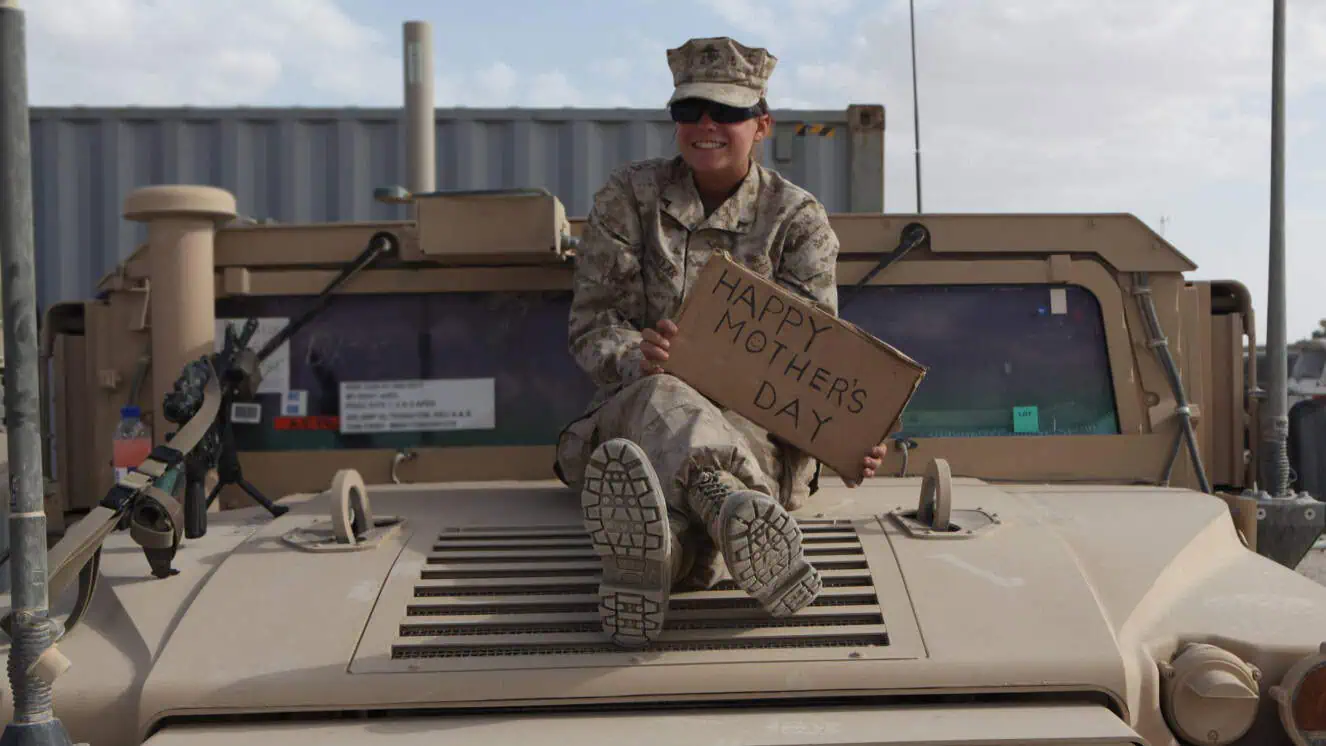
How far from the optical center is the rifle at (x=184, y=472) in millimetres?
2477

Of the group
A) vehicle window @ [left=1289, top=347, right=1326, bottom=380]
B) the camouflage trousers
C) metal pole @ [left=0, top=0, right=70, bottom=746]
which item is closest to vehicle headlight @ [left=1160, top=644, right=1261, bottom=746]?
the camouflage trousers

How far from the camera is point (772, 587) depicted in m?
2.35

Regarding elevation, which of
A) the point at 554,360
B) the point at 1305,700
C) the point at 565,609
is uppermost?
the point at 554,360

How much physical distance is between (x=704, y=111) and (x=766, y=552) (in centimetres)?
137

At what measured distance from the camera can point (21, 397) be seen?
1827mm

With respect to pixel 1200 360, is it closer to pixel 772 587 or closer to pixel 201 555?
pixel 772 587

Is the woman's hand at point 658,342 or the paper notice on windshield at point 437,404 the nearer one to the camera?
the woman's hand at point 658,342

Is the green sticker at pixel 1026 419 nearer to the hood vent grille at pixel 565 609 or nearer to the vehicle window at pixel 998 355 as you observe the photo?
the vehicle window at pixel 998 355

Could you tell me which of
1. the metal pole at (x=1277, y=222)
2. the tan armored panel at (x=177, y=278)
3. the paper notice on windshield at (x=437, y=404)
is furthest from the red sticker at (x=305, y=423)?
the metal pole at (x=1277, y=222)

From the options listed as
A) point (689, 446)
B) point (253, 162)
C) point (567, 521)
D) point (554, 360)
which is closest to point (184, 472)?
point (567, 521)

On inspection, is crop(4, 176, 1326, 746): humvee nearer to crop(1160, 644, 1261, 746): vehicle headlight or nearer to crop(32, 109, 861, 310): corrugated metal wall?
crop(1160, 644, 1261, 746): vehicle headlight

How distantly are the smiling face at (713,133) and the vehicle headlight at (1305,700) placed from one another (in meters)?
1.80

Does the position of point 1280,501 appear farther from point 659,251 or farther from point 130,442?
point 130,442

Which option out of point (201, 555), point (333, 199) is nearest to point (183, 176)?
point (333, 199)
